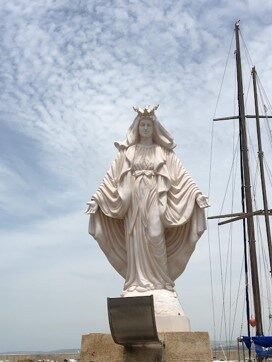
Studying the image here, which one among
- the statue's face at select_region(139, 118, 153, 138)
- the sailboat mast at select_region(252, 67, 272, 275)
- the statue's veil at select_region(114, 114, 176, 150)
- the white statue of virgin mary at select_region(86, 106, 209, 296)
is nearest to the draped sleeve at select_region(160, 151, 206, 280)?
the white statue of virgin mary at select_region(86, 106, 209, 296)

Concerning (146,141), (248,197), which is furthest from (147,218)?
(248,197)

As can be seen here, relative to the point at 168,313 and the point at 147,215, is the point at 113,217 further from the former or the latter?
the point at 168,313

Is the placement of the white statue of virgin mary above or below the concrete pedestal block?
above

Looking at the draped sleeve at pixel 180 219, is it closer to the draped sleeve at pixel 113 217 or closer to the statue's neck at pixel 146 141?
the statue's neck at pixel 146 141

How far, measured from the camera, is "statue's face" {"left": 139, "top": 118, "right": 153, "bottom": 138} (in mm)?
10719

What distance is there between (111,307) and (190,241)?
2.68 meters

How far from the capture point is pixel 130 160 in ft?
34.3

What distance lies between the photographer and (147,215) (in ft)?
33.0

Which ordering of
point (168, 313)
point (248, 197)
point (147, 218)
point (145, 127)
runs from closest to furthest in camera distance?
point (168, 313)
point (147, 218)
point (145, 127)
point (248, 197)

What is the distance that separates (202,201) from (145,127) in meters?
1.84

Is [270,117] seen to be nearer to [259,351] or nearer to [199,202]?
[259,351]

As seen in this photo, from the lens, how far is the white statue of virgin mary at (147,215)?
391 inches

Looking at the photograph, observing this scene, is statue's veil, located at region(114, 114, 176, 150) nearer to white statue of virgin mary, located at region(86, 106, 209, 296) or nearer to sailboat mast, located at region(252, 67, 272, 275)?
white statue of virgin mary, located at region(86, 106, 209, 296)

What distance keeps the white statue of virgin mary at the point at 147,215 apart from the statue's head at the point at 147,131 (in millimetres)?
20
